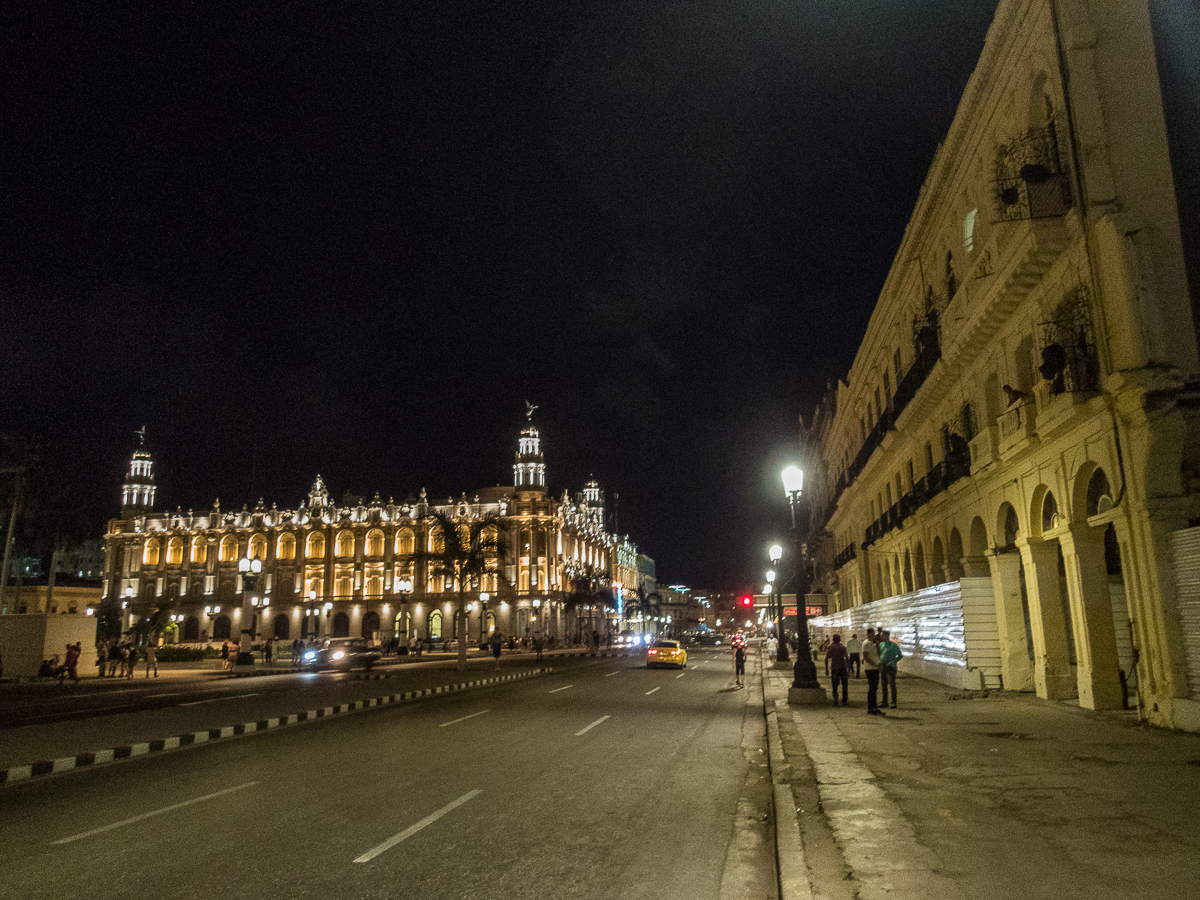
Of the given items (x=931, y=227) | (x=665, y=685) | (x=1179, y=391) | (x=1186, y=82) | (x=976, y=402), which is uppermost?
(x=931, y=227)

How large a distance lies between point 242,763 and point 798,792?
7.47 m

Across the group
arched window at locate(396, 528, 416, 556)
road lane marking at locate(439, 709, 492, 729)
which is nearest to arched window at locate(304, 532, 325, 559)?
arched window at locate(396, 528, 416, 556)

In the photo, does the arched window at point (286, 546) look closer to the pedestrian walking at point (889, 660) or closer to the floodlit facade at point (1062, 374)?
the floodlit facade at point (1062, 374)

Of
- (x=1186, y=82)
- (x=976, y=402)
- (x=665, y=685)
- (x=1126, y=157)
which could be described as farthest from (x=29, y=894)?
(x=665, y=685)

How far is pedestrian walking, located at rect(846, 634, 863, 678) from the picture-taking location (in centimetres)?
2200

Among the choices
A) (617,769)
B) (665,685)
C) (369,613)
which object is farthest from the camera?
(369,613)

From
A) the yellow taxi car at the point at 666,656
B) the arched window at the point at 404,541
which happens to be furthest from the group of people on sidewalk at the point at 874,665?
the arched window at the point at 404,541

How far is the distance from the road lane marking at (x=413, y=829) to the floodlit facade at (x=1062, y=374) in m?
10.2

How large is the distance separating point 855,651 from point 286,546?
9676cm

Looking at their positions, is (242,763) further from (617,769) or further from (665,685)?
(665,685)

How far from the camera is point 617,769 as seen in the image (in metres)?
10.9

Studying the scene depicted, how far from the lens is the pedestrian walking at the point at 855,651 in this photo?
22000mm

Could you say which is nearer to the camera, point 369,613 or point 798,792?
point 798,792

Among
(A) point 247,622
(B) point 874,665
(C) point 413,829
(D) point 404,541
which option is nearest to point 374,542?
(D) point 404,541
